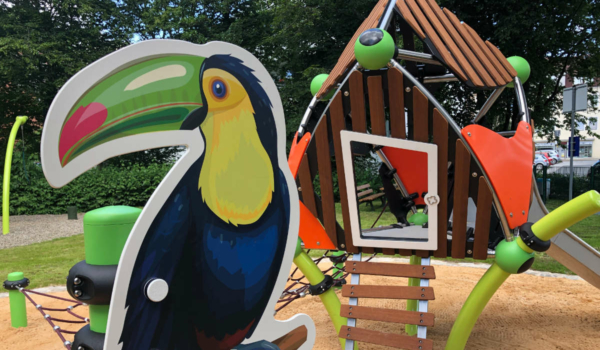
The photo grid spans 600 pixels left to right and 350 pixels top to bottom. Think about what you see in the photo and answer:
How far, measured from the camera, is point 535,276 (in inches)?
274

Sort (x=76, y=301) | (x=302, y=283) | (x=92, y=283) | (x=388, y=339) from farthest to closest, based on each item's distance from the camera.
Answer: (x=76, y=301), (x=302, y=283), (x=388, y=339), (x=92, y=283)

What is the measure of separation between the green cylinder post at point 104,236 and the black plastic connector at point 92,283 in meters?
0.05

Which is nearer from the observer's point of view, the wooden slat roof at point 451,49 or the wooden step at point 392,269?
the wooden step at point 392,269

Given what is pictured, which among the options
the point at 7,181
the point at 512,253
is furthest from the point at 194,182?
the point at 7,181

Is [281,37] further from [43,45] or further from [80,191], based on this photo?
[43,45]

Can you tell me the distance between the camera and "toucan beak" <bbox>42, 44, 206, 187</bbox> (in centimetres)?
154

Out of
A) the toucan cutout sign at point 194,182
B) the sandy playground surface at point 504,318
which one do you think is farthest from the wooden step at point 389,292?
the sandy playground surface at point 504,318

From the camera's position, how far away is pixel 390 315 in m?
3.41

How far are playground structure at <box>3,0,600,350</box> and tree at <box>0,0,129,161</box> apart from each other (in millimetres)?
17344

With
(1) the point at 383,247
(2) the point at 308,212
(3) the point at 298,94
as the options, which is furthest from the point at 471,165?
(3) the point at 298,94

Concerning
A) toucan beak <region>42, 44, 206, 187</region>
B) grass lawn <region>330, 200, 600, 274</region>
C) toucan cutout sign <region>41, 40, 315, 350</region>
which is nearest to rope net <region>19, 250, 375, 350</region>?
toucan cutout sign <region>41, 40, 315, 350</region>

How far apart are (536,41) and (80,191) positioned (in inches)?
652

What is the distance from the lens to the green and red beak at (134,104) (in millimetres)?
1592

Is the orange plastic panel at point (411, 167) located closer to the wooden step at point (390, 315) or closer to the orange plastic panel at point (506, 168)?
the orange plastic panel at point (506, 168)
